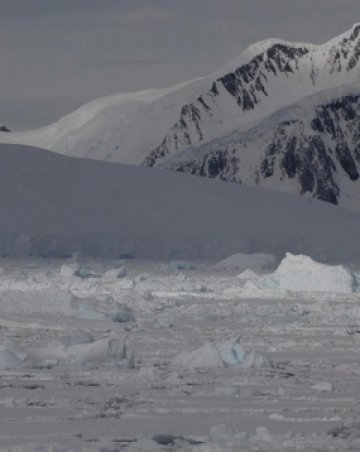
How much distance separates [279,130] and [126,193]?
390 ft

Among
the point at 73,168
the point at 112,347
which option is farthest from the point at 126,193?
the point at 112,347

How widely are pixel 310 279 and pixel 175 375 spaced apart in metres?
16.7

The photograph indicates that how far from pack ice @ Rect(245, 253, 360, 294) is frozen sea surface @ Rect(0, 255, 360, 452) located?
4558 mm

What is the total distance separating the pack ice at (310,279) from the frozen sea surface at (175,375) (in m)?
4.56

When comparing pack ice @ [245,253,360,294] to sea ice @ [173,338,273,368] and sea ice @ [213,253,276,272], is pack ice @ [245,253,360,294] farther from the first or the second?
sea ice @ [173,338,273,368]

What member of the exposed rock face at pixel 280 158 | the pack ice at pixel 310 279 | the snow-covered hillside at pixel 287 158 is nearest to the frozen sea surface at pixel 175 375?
the pack ice at pixel 310 279

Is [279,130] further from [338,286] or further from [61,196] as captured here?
[338,286]

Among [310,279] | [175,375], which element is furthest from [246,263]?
[175,375]

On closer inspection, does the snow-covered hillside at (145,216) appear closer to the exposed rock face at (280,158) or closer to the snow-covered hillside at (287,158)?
the snow-covered hillside at (287,158)

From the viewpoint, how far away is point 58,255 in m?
41.2

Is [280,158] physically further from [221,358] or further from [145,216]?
[221,358]

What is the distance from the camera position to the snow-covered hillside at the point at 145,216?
4209 centimetres

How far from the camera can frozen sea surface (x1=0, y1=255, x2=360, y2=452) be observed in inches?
379

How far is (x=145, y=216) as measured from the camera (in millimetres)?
44844
